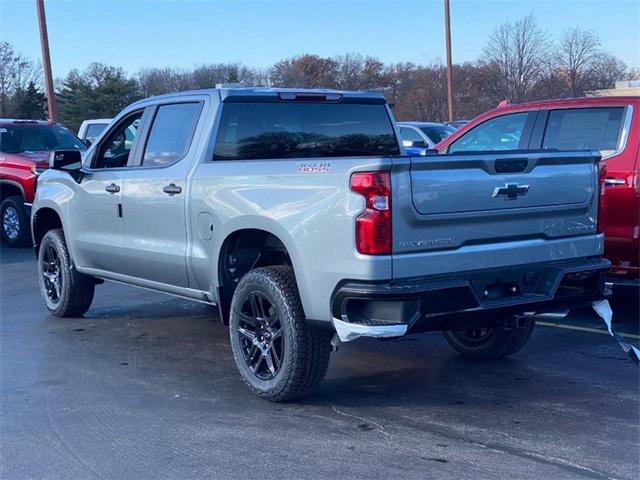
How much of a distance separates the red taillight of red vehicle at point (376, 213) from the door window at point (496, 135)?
3.66 m

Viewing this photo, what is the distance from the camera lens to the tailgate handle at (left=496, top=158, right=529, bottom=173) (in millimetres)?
5074

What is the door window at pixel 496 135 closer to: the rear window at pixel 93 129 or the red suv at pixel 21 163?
the red suv at pixel 21 163

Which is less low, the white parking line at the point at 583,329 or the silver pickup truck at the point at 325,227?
the silver pickup truck at the point at 325,227

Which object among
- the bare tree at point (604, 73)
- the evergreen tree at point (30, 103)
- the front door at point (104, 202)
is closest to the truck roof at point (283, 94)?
the front door at point (104, 202)

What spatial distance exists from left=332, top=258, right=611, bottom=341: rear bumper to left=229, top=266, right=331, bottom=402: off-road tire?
16.6 inches

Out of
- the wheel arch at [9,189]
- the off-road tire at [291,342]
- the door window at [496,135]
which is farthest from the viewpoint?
the wheel arch at [9,189]

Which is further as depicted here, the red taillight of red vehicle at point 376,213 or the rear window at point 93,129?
the rear window at point 93,129

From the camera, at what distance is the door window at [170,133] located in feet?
21.2

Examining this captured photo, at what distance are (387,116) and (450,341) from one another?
1889mm

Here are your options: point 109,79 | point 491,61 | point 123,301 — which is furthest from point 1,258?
point 109,79

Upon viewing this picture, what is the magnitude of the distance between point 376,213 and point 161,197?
2.30m

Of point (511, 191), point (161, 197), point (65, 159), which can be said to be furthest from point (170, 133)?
point (511, 191)

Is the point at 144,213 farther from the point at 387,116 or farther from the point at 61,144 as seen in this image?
the point at 61,144

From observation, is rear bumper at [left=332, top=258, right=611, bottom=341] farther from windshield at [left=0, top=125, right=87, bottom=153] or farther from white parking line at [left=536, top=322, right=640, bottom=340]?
windshield at [left=0, top=125, right=87, bottom=153]
